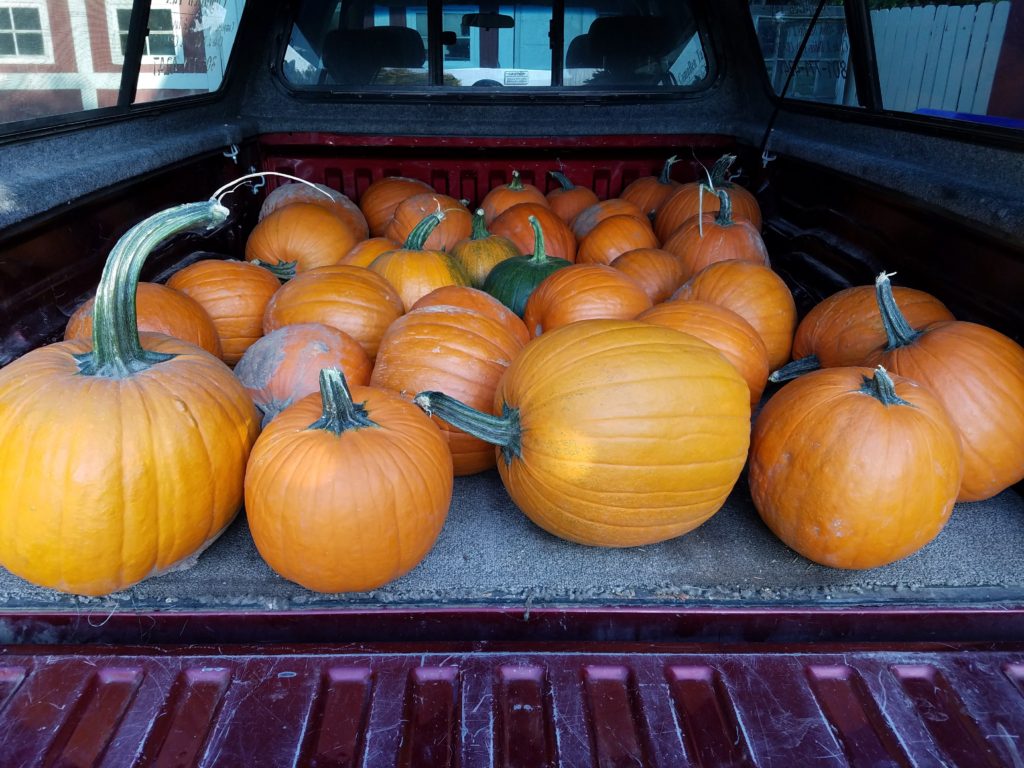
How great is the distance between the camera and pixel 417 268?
2475 millimetres

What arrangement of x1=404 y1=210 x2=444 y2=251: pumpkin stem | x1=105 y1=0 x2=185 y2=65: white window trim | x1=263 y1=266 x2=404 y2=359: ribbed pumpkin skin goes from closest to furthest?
x1=263 y1=266 x2=404 y2=359: ribbed pumpkin skin → x1=105 y1=0 x2=185 y2=65: white window trim → x1=404 y1=210 x2=444 y2=251: pumpkin stem

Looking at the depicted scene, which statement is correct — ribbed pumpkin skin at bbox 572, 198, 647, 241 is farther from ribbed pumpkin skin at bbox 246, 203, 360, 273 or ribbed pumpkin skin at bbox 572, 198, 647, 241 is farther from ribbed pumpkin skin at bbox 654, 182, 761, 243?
ribbed pumpkin skin at bbox 246, 203, 360, 273

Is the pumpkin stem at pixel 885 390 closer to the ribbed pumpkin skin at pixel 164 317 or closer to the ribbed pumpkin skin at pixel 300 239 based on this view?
the ribbed pumpkin skin at pixel 164 317

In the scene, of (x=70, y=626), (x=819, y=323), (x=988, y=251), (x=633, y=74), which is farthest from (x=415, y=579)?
(x=633, y=74)

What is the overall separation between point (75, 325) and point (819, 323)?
197 centimetres

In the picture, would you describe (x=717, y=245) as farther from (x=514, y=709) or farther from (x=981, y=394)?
(x=514, y=709)

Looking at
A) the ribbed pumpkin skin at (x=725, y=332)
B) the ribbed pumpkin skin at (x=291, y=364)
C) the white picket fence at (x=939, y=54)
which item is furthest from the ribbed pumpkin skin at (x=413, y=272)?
the white picket fence at (x=939, y=54)

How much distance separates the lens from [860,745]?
1080mm

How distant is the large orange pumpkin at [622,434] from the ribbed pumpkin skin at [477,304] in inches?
19.7

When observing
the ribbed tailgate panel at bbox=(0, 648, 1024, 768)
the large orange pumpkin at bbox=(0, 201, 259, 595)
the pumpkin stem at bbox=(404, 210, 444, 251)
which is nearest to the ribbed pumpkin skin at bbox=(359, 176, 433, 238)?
the pumpkin stem at bbox=(404, 210, 444, 251)

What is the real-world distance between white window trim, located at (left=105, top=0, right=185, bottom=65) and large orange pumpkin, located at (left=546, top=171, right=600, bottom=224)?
167 cm

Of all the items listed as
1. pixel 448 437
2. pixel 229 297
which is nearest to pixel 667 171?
pixel 229 297

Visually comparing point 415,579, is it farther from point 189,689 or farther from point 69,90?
point 69,90

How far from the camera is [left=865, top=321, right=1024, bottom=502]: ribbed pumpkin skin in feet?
5.32
